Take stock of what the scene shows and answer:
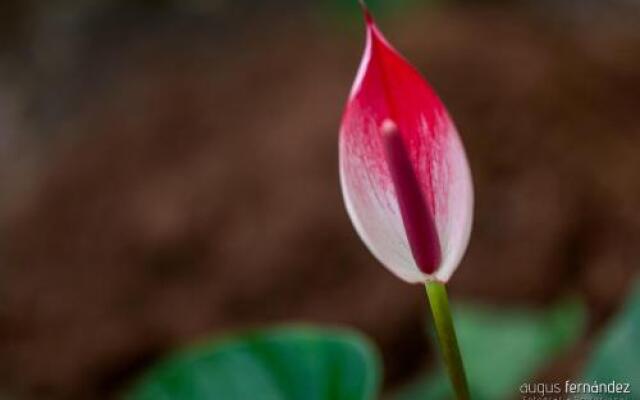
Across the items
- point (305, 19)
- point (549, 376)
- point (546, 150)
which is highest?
point (305, 19)

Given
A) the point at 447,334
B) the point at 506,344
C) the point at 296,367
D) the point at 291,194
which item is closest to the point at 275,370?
the point at 296,367

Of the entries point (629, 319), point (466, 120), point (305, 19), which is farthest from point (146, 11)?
point (629, 319)

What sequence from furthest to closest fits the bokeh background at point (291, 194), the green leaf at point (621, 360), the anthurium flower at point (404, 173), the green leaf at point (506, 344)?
the bokeh background at point (291, 194), the green leaf at point (506, 344), the green leaf at point (621, 360), the anthurium flower at point (404, 173)

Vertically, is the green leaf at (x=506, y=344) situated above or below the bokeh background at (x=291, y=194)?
below

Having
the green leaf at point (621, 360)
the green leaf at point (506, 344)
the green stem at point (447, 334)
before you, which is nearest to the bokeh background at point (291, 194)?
the green leaf at point (506, 344)

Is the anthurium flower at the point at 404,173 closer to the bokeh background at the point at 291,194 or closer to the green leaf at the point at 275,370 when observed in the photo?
the green leaf at the point at 275,370

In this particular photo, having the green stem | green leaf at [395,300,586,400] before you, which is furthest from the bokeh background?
the green stem

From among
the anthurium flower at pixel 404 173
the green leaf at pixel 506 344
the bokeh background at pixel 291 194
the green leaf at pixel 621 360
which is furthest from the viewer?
the bokeh background at pixel 291 194

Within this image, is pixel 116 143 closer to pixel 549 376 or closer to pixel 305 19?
pixel 305 19
